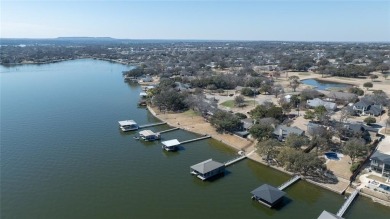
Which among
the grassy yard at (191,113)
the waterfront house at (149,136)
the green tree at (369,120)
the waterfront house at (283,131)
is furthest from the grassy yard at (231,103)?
the green tree at (369,120)

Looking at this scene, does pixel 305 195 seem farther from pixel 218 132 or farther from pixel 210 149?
pixel 218 132

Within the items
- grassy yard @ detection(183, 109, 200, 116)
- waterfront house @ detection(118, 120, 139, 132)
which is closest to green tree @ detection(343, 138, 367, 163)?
grassy yard @ detection(183, 109, 200, 116)

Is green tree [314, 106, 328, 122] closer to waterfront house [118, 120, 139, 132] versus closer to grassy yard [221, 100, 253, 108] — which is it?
grassy yard [221, 100, 253, 108]

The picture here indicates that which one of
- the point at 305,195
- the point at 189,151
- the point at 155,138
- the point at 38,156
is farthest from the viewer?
the point at 155,138

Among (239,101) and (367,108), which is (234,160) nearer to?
(239,101)

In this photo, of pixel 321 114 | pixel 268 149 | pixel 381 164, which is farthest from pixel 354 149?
pixel 321 114


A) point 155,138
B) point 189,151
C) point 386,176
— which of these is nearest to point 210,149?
point 189,151
